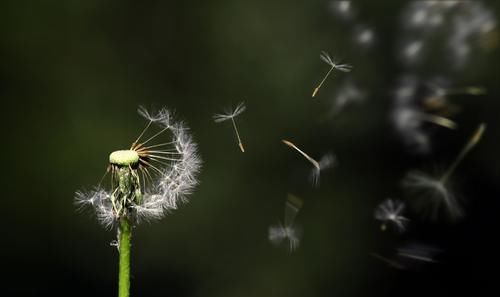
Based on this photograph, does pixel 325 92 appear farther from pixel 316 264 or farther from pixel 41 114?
pixel 41 114

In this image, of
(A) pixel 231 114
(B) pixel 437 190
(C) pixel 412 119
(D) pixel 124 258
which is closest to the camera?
(D) pixel 124 258

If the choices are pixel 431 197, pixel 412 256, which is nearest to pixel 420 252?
pixel 412 256

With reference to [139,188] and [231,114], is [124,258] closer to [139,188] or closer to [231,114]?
[139,188]

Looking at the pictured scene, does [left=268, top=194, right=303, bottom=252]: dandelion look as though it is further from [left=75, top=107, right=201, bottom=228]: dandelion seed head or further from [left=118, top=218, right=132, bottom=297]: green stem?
[left=118, top=218, right=132, bottom=297]: green stem

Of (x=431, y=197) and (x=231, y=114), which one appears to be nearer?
(x=231, y=114)

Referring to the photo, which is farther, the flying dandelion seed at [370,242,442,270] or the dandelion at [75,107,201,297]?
the flying dandelion seed at [370,242,442,270]

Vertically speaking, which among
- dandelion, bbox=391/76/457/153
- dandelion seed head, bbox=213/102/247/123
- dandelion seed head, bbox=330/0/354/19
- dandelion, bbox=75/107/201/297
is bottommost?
dandelion, bbox=75/107/201/297

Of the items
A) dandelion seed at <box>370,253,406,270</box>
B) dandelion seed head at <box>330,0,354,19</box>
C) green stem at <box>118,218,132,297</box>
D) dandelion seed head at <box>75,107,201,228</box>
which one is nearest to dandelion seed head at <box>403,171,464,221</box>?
dandelion seed at <box>370,253,406,270</box>
